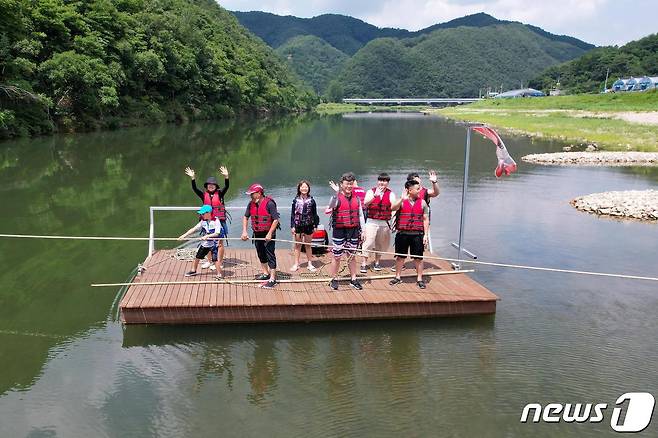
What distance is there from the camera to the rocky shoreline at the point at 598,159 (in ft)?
105

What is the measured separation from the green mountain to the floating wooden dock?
568ft

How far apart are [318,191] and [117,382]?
16.5m

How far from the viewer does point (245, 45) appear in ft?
418

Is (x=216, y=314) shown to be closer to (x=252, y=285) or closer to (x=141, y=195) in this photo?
(x=252, y=285)

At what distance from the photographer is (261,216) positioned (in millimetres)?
9062

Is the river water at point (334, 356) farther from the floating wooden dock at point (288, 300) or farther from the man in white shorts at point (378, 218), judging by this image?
the man in white shorts at point (378, 218)

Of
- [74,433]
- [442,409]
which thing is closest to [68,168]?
[74,433]

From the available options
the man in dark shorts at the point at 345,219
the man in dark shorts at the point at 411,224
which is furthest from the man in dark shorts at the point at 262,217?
the man in dark shorts at the point at 411,224

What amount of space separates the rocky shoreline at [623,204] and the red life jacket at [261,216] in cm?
1366

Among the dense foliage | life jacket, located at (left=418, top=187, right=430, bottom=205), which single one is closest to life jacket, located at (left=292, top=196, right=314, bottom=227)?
life jacket, located at (left=418, top=187, right=430, bottom=205)

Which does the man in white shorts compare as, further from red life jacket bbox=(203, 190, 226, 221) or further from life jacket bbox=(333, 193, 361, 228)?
red life jacket bbox=(203, 190, 226, 221)

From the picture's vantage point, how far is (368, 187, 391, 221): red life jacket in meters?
9.98

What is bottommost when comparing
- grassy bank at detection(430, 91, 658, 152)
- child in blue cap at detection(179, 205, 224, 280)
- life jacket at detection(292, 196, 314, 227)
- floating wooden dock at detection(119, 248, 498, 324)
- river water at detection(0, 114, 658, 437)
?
river water at detection(0, 114, 658, 437)

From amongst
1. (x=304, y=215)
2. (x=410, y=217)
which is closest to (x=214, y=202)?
(x=304, y=215)
